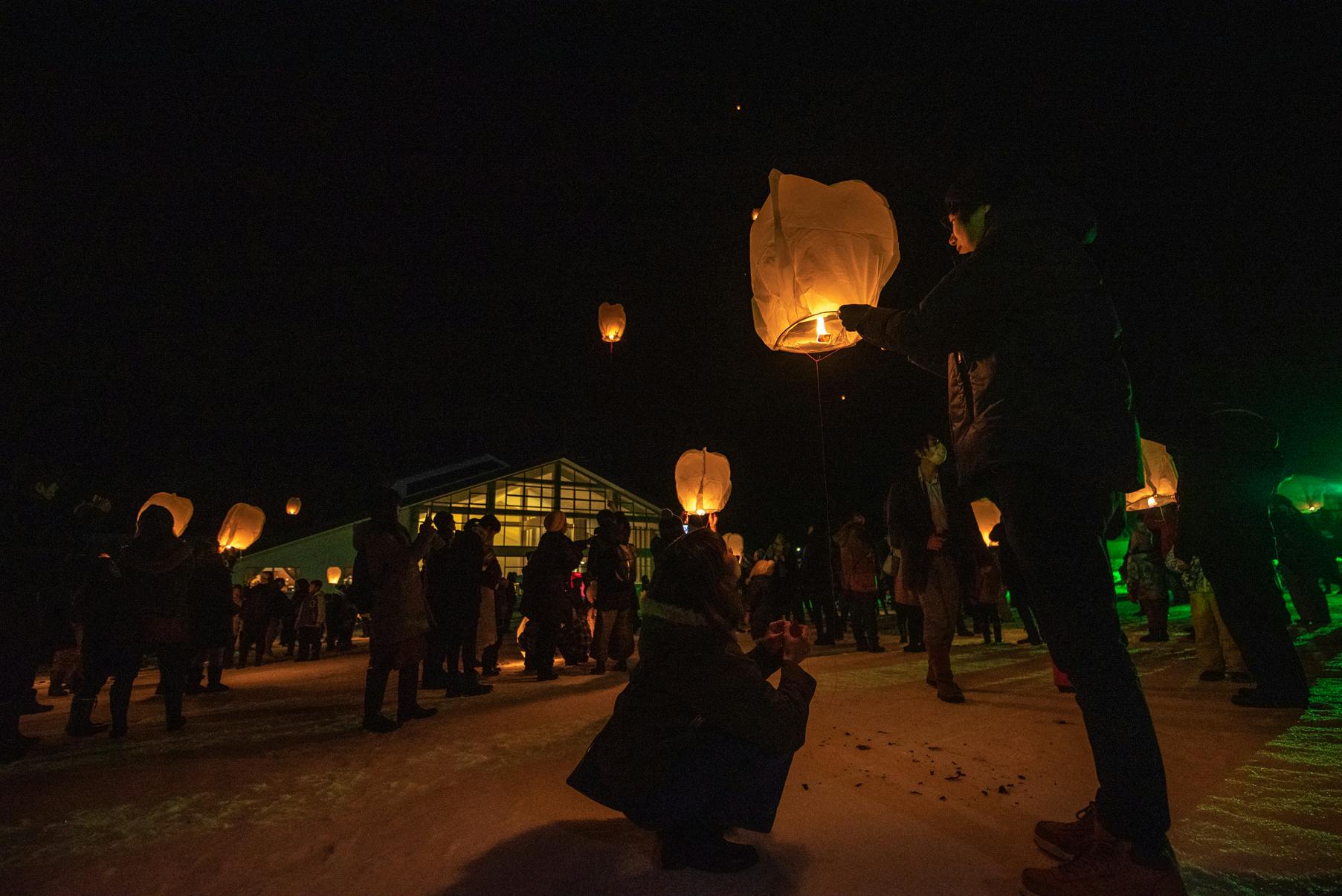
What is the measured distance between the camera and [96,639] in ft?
14.8

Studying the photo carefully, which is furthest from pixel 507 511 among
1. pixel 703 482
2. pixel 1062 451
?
pixel 1062 451

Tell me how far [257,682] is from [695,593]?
8430 mm

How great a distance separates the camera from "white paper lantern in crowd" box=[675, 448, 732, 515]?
9.38m

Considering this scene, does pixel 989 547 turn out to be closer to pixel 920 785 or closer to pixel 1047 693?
pixel 1047 693

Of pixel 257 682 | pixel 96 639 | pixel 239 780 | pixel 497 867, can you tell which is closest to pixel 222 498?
pixel 257 682

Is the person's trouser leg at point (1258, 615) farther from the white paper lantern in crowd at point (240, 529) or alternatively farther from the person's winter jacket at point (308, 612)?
the white paper lantern in crowd at point (240, 529)

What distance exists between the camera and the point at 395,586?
4.36m

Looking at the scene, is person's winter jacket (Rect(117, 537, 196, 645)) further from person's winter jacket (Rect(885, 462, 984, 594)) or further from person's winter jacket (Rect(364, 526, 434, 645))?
person's winter jacket (Rect(885, 462, 984, 594))

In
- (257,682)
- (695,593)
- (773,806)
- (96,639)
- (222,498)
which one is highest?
(222,498)

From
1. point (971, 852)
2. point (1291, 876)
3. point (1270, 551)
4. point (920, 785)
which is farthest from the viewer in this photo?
point (1270, 551)

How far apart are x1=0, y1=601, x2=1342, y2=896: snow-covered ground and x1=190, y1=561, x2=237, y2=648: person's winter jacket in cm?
241

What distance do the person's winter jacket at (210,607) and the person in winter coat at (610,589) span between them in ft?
13.5

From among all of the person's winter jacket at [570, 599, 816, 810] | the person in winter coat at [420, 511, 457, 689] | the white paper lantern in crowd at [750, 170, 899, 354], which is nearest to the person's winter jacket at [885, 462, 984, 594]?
the white paper lantern in crowd at [750, 170, 899, 354]

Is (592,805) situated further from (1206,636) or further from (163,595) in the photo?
(1206,636)
